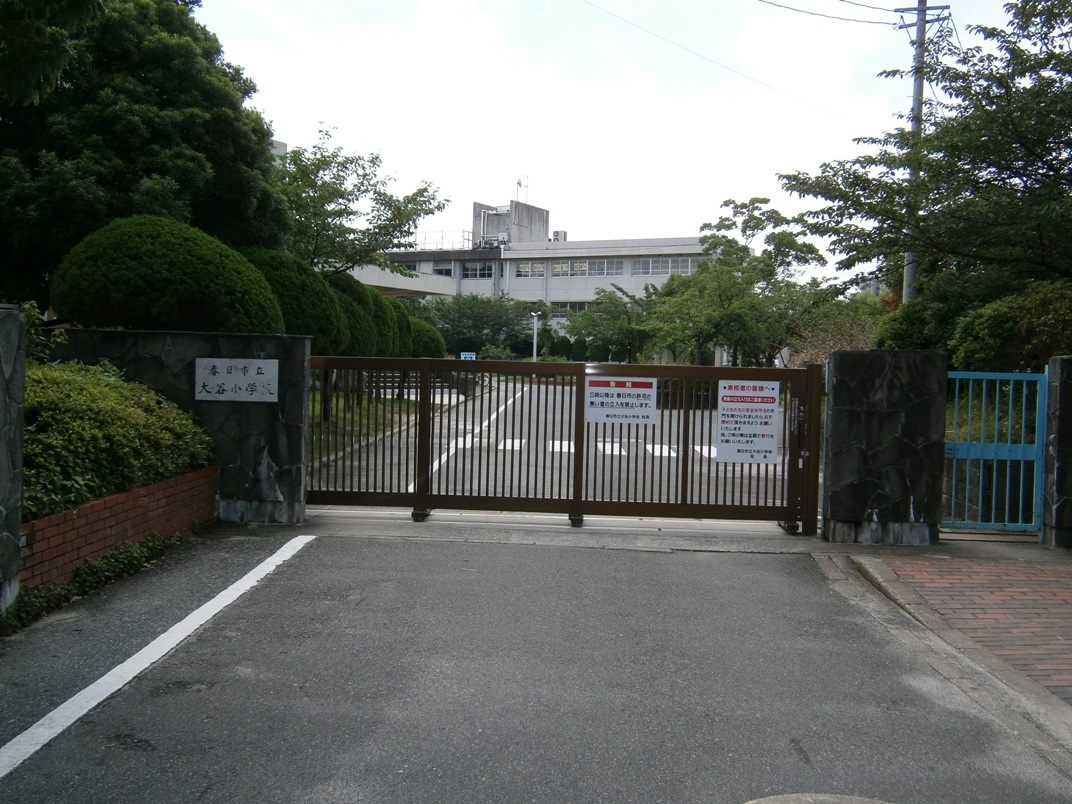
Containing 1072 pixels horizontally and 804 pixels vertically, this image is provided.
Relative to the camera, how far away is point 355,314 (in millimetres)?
18750

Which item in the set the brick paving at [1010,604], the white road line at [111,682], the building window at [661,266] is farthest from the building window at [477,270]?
the white road line at [111,682]

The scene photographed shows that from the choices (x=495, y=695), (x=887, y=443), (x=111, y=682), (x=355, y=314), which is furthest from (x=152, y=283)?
(x=355, y=314)

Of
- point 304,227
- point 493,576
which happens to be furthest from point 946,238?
point 304,227

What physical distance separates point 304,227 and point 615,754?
1660 cm

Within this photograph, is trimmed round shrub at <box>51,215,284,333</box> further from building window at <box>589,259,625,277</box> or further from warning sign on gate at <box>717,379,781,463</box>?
building window at <box>589,259,625,277</box>

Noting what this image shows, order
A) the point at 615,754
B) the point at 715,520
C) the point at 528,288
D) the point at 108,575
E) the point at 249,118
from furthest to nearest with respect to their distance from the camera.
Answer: the point at 528,288 → the point at 249,118 → the point at 715,520 → the point at 108,575 → the point at 615,754

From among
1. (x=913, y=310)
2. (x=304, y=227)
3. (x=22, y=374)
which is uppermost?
(x=304, y=227)

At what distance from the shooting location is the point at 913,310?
1628cm

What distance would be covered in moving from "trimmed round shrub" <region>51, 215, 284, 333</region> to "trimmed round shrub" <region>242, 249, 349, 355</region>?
2.99m

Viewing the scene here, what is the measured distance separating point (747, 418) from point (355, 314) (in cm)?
1109

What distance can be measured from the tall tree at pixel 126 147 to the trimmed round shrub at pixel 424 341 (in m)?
14.5

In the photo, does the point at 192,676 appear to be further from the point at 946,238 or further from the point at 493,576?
the point at 946,238

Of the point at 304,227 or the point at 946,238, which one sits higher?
the point at 304,227

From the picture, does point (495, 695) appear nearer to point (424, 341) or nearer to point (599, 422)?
point (599, 422)
